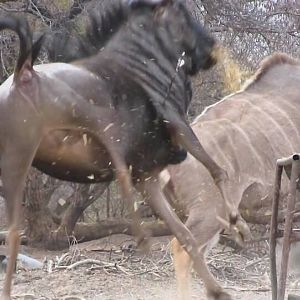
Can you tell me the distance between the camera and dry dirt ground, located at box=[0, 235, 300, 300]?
16.1 feet

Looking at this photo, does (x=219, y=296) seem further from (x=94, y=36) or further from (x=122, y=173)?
(x=94, y=36)

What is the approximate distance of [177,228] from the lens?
12.7 feet

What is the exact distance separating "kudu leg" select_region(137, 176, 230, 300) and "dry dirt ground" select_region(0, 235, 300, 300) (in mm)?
944

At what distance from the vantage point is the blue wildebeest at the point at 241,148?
16.5 ft

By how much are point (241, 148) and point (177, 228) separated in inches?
71.2

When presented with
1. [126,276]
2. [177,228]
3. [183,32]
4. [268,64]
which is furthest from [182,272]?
[268,64]

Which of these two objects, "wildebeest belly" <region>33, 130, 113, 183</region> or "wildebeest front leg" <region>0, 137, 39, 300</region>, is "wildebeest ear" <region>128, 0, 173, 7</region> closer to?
"wildebeest belly" <region>33, 130, 113, 183</region>

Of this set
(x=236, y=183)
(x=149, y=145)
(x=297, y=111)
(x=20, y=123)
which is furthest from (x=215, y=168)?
(x=297, y=111)

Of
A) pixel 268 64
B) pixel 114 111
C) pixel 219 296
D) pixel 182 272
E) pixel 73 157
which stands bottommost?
pixel 219 296

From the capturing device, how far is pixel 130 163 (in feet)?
11.9

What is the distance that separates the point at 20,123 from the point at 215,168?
0.88m

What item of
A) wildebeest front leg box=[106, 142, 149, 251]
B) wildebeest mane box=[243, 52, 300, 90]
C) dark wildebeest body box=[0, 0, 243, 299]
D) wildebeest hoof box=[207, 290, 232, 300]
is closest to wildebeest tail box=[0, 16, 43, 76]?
dark wildebeest body box=[0, 0, 243, 299]

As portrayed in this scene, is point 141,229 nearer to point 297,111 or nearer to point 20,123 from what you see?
point 20,123

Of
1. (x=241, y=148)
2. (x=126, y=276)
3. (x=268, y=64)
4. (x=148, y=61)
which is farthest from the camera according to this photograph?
(x=268, y=64)
